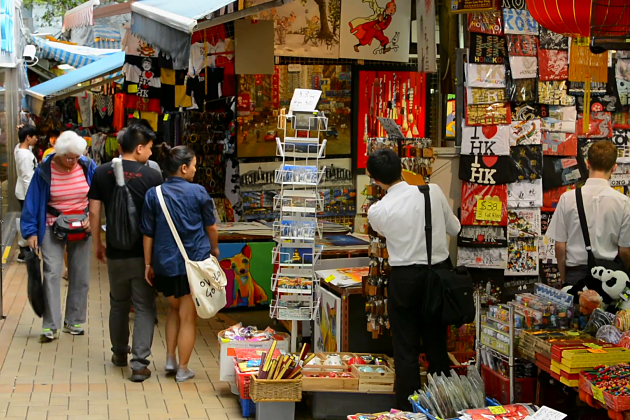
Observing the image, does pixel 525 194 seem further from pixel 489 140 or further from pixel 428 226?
pixel 428 226

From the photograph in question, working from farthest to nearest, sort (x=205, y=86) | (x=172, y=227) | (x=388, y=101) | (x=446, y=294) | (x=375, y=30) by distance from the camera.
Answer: (x=388, y=101) < (x=205, y=86) < (x=375, y=30) < (x=172, y=227) < (x=446, y=294)

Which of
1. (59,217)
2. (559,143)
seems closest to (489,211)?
(559,143)

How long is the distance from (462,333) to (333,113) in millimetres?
4310

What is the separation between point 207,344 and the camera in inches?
322

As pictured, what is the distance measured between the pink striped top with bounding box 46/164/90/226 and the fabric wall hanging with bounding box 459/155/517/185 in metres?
3.67

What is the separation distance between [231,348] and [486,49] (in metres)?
3.40

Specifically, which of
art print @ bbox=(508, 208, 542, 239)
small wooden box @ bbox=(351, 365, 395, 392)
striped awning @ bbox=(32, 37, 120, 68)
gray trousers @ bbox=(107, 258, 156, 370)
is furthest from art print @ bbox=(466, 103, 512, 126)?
striped awning @ bbox=(32, 37, 120, 68)

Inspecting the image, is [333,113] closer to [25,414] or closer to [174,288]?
[174,288]

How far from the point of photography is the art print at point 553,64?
283 inches

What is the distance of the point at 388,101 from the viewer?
1038cm

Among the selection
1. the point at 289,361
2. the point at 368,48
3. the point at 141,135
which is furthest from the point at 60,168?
the point at 368,48

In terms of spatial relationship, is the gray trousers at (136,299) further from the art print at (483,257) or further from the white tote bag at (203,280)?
the art print at (483,257)

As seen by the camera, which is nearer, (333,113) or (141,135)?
(141,135)

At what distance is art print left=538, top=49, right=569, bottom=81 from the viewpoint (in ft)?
23.6
